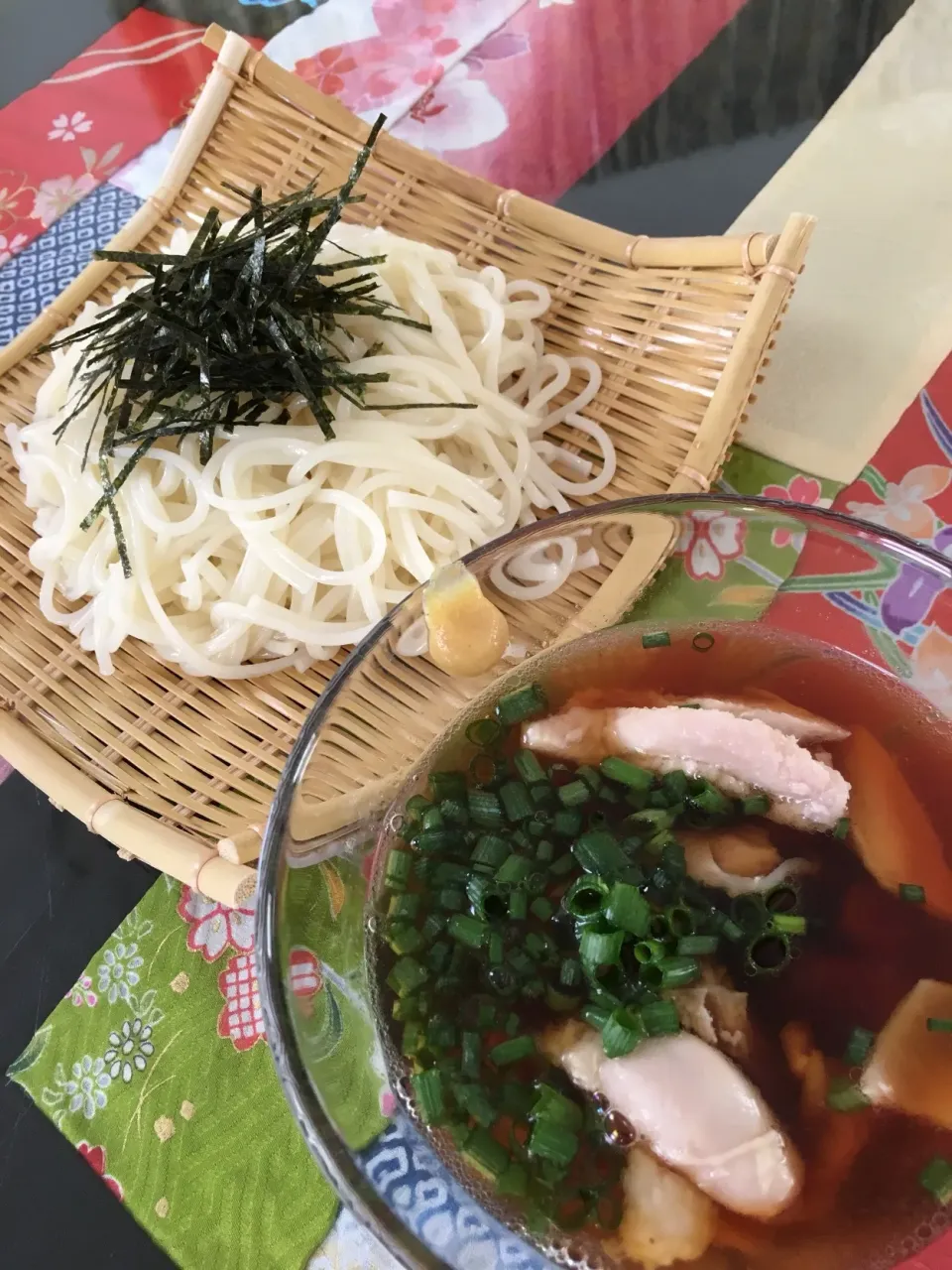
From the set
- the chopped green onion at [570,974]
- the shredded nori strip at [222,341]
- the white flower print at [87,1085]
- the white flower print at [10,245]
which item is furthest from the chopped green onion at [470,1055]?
the white flower print at [10,245]

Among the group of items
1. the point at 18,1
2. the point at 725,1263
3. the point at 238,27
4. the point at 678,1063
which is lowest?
the point at 725,1263

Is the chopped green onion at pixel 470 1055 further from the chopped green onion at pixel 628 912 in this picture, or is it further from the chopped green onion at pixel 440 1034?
the chopped green onion at pixel 628 912

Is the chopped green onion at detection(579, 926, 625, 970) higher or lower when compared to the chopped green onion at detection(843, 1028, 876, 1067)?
higher

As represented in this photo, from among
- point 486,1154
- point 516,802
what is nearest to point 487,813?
point 516,802

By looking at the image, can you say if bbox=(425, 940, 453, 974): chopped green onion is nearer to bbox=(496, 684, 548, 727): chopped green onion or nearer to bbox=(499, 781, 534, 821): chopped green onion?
bbox=(499, 781, 534, 821): chopped green onion

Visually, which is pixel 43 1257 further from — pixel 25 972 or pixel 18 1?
pixel 18 1

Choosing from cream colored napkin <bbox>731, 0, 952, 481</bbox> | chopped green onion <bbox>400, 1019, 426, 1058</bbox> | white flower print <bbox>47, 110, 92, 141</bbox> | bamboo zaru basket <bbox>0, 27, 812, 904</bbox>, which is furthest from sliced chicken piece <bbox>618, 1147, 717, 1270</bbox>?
white flower print <bbox>47, 110, 92, 141</bbox>

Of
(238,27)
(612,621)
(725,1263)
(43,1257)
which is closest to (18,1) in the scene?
(238,27)

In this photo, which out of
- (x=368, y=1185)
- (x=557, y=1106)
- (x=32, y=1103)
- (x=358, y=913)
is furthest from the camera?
(x=32, y=1103)
